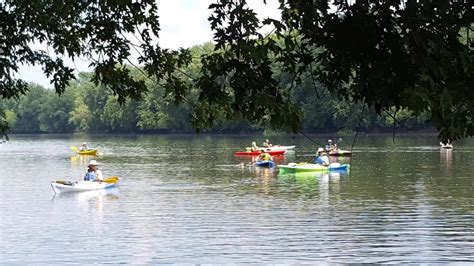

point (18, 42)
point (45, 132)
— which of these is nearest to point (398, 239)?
point (18, 42)

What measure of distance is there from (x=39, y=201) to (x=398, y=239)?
723 inches

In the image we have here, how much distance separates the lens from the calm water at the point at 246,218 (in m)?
22.5

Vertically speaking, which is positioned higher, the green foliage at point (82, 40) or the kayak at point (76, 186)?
the green foliage at point (82, 40)

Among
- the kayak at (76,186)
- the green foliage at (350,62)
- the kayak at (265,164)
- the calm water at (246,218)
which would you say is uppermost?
the green foliage at (350,62)

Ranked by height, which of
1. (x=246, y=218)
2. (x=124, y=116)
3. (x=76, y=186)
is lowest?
(x=246, y=218)

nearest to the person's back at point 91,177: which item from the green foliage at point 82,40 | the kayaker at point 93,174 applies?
the kayaker at point 93,174

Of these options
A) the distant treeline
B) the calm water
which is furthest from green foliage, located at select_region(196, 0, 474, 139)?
the distant treeline

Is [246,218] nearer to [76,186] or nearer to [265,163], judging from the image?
[76,186]

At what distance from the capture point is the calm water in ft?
73.8

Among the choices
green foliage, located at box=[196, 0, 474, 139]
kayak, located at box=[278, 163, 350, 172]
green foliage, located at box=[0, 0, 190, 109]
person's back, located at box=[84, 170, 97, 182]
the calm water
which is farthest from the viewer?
kayak, located at box=[278, 163, 350, 172]

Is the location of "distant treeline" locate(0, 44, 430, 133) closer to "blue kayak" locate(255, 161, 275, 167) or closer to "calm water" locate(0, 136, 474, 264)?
"blue kayak" locate(255, 161, 275, 167)

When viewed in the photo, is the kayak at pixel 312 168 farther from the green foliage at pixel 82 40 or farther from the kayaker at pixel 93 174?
the green foliage at pixel 82 40

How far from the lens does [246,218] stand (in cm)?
2933

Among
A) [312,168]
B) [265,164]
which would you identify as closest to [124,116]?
[265,164]
